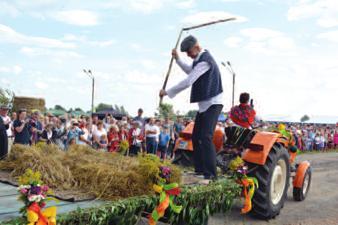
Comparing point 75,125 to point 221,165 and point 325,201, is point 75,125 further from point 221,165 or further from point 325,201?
point 325,201

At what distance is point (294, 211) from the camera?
648 centimetres

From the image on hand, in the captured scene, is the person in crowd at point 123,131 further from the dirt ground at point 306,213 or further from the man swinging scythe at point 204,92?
the man swinging scythe at point 204,92

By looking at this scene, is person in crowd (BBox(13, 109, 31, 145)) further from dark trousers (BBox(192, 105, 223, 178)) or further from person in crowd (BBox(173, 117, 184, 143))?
person in crowd (BBox(173, 117, 184, 143))

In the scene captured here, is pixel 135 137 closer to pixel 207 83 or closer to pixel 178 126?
pixel 178 126

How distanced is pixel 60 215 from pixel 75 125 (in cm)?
724

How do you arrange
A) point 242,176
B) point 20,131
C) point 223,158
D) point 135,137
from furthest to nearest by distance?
1. point 135,137
2. point 20,131
3. point 223,158
4. point 242,176

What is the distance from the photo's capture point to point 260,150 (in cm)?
549

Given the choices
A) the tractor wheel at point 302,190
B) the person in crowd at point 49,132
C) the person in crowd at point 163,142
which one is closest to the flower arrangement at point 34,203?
the tractor wheel at point 302,190

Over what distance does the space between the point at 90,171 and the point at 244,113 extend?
322 cm

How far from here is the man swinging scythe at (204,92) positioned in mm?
4473

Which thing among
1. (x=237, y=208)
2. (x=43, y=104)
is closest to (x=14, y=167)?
(x=237, y=208)

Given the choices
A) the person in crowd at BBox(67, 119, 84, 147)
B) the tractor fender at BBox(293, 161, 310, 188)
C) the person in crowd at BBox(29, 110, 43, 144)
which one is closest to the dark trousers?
the tractor fender at BBox(293, 161, 310, 188)

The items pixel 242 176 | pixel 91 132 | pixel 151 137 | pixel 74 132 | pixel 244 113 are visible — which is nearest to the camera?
pixel 242 176

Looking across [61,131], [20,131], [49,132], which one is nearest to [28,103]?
[49,132]
